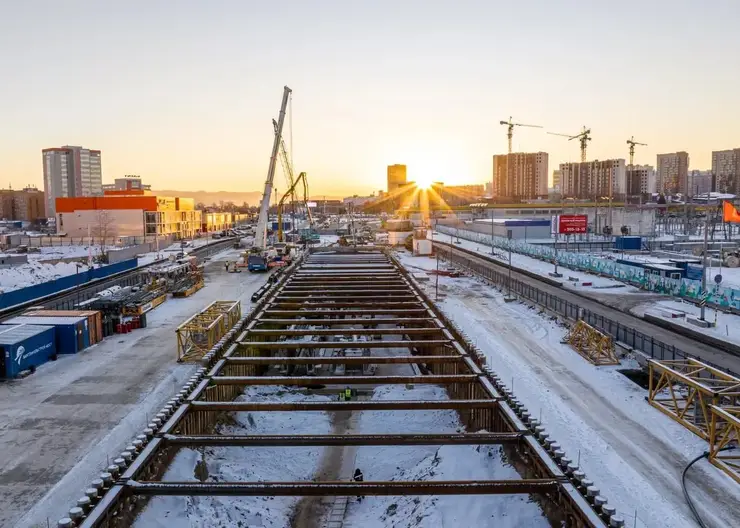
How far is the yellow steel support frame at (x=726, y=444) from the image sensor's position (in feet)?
63.5

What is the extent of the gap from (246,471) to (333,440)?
7406 millimetres

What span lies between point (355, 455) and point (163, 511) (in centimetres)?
1019

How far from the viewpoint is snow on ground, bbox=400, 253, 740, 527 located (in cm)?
1739

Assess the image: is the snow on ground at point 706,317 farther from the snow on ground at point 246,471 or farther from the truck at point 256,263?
the truck at point 256,263

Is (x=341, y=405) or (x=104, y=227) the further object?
(x=104, y=227)

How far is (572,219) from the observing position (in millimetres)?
73938

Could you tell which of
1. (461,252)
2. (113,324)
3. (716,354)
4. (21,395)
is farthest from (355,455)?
(461,252)

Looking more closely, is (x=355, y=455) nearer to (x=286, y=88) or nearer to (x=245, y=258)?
(x=245, y=258)

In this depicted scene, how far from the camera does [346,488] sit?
34.7 ft

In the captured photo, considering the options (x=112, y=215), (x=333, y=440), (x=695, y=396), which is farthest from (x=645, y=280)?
(x=112, y=215)

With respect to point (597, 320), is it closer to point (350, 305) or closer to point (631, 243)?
point (350, 305)

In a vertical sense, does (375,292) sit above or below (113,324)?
above

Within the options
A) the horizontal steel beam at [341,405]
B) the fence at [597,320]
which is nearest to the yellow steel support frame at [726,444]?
the fence at [597,320]

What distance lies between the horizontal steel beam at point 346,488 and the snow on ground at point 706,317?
3046 cm
